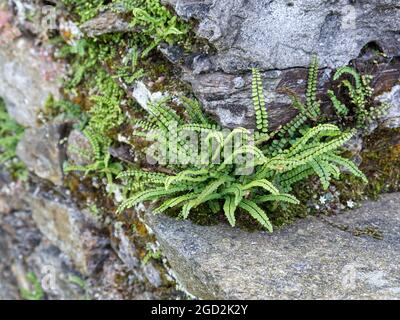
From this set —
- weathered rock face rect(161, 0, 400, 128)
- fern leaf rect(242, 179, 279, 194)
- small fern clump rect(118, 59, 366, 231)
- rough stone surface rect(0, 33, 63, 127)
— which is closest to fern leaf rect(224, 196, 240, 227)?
small fern clump rect(118, 59, 366, 231)

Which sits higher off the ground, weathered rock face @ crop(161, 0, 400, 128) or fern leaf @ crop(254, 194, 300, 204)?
weathered rock face @ crop(161, 0, 400, 128)

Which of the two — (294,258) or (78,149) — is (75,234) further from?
(294,258)

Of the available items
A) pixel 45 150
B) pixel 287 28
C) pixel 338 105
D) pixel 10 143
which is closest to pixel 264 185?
pixel 338 105

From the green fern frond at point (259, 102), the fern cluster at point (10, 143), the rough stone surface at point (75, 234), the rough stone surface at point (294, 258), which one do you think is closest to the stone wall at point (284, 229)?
the rough stone surface at point (294, 258)

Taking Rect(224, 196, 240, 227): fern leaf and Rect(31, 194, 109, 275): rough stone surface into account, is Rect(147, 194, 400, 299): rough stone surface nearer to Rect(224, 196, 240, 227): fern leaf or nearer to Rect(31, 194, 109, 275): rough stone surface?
Rect(224, 196, 240, 227): fern leaf

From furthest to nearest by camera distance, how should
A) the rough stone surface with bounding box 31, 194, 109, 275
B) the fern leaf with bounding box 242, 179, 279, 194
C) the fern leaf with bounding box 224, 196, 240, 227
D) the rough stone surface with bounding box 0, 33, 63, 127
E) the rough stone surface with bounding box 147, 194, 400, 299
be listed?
the rough stone surface with bounding box 0, 33, 63, 127 → the rough stone surface with bounding box 31, 194, 109, 275 → the fern leaf with bounding box 224, 196, 240, 227 → the fern leaf with bounding box 242, 179, 279, 194 → the rough stone surface with bounding box 147, 194, 400, 299
